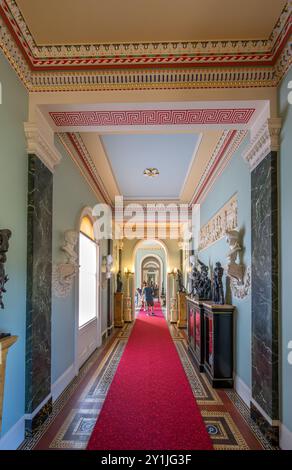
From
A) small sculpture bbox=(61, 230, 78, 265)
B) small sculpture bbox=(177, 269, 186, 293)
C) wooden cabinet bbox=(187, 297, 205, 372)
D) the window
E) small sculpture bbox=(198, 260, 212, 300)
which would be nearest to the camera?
small sculpture bbox=(61, 230, 78, 265)

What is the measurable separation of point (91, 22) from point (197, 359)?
17.1 ft

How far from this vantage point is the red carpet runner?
295 centimetres

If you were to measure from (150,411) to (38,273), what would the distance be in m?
2.16

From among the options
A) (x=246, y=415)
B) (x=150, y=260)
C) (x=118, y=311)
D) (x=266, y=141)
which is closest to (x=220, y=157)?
(x=266, y=141)

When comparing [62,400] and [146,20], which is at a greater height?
[146,20]

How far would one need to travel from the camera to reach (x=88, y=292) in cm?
681

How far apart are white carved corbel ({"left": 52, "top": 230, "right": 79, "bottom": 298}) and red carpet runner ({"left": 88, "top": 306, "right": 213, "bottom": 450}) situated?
160 cm

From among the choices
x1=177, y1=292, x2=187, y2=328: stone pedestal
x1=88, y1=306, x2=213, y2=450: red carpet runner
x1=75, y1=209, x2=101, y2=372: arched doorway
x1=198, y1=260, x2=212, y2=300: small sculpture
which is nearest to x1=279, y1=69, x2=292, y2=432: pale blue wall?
x1=88, y1=306, x2=213, y2=450: red carpet runner

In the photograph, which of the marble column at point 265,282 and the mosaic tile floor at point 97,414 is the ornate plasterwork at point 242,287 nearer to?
the marble column at point 265,282

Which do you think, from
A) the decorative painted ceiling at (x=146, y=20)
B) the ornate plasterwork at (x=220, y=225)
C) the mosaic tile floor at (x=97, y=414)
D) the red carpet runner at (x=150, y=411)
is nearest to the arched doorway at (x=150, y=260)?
the ornate plasterwork at (x=220, y=225)

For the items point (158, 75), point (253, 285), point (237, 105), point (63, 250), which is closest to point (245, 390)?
point (253, 285)

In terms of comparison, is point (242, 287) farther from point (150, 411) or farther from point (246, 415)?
point (150, 411)

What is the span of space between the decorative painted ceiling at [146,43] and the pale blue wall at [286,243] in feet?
1.47

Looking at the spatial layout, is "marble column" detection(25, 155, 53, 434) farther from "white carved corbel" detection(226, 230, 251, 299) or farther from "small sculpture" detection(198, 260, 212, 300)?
"small sculpture" detection(198, 260, 212, 300)
